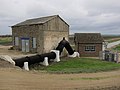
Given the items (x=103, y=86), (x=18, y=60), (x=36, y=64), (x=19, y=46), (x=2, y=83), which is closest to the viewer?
(x=2, y=83)

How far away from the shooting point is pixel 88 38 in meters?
42.6

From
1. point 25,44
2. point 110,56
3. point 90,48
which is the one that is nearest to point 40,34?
point 25,44

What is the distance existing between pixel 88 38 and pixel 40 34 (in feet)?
40.1

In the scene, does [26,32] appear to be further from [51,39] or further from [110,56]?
[110,56]

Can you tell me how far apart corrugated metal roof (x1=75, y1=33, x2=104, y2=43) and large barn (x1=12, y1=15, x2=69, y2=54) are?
4.32 m

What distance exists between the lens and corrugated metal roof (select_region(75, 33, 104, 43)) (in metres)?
41.9

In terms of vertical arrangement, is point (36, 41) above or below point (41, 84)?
above

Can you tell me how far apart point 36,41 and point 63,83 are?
19340 mm

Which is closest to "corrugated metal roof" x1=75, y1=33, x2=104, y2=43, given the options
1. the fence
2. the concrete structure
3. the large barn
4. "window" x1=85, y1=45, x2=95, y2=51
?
the concrete structure

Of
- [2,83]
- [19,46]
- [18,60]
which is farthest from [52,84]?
[19,46]

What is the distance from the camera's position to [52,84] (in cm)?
1494

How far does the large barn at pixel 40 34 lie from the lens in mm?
33500

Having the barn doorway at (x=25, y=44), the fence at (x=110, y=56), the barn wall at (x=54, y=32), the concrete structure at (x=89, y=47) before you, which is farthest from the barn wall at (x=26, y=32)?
the fence at (x=110, y=56)

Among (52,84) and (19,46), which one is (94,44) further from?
(52,84)
